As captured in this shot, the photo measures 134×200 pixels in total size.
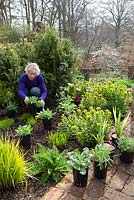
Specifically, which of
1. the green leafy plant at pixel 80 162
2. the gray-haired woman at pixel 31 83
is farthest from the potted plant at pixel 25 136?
the gray-haired woman at pixel 31 83

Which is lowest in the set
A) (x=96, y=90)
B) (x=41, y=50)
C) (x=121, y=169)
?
(x=121, y=169)

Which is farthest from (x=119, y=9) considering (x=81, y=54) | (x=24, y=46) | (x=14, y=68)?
(x=14, y=68)

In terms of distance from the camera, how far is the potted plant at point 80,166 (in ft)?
6.71

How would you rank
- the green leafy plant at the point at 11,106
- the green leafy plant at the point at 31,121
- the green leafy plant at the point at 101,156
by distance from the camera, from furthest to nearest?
1. the green leafy plant at the point at 11,106
2. the green leafy plant at the point at 31,121
3. the green leafy plant at the point at 101,156

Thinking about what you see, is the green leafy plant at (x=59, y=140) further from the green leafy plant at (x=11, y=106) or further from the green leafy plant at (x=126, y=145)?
the green leafy plant at (x=11, y=106)

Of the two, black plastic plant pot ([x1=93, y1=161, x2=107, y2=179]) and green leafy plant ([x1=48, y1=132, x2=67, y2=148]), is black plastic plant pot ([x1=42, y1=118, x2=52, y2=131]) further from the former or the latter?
black plastic plant pot ([x1=93, y1=161, x2=107, y2=179])

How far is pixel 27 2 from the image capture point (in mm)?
11094

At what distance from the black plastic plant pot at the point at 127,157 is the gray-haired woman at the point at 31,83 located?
175cm

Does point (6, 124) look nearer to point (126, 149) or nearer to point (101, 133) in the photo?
point (101, 133)

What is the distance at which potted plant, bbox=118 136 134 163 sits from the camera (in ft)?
7.98

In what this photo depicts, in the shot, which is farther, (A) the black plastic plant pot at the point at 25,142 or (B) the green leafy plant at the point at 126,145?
(A) the black plastic plant pot at the point at 25,142

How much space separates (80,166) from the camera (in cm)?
206

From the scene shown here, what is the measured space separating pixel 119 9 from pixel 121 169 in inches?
443

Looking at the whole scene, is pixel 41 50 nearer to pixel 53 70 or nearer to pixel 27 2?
pixel 53 70
